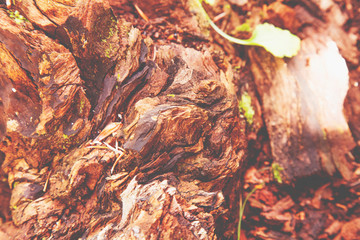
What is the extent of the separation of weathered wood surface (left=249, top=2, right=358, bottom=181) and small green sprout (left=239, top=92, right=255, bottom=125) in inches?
9.7

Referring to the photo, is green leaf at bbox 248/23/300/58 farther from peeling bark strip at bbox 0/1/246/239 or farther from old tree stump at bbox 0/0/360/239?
peeling bark strip at bbox 0/1/246/239

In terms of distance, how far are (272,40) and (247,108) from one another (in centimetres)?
98

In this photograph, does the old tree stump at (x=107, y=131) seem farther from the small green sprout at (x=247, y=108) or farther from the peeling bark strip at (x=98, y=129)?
the small green sprout at (x=247, y=108)

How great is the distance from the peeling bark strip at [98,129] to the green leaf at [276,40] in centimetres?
125

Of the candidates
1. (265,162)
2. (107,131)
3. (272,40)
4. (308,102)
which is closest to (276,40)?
(272,40)

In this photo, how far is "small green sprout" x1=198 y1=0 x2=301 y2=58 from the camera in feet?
9.49

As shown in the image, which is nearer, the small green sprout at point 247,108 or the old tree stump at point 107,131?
the old tree stump at point 107,131

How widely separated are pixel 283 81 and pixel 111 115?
2.41 metres

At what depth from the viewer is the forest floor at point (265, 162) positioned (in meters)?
Result: 2.76

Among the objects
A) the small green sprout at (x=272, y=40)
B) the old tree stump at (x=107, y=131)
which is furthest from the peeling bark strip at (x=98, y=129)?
the small green sprout at (x=272, y=40)

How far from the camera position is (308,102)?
2.95 metres

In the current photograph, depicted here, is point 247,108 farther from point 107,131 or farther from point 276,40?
point 107,131

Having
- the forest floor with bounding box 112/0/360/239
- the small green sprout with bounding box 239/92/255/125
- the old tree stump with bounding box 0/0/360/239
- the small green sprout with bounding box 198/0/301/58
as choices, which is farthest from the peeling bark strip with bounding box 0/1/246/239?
the small green sprout with bounding box 198/0/301/58

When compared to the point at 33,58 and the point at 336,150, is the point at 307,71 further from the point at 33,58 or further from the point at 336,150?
the point at 33,58
